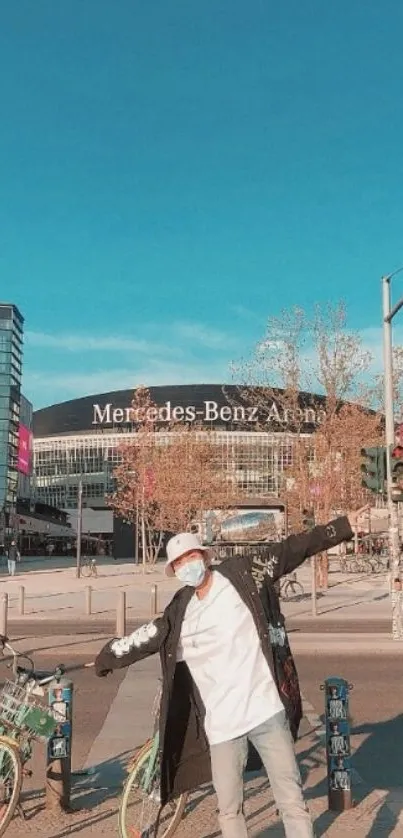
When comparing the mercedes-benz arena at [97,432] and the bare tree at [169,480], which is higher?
the mercedes-benz arena at [97,432]

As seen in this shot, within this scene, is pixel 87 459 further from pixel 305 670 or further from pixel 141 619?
pixel 305 670

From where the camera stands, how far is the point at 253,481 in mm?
93688

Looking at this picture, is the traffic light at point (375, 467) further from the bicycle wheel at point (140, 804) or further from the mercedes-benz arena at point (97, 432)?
the mercedes-benz arena at point (97, 432)

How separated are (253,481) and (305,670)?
271 ft

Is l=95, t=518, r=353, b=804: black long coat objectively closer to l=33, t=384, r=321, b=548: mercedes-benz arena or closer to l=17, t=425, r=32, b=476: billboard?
l=33, t=384, r=321, b=548: mercedes-benz arena

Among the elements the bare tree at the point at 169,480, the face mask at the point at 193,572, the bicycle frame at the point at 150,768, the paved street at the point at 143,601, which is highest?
the bare tree at the point at 169,480

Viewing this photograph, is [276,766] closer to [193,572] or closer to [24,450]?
[193,572]

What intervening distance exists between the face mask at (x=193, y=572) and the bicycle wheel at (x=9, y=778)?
76.3 inches

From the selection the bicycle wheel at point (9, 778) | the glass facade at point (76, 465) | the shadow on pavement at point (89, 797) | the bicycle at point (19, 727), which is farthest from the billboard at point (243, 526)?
the bicycle wheel at point (9, 778)

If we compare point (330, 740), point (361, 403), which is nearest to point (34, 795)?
point (330, 740)

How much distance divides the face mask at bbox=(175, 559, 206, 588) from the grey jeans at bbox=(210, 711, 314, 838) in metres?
0.69

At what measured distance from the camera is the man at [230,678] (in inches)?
144

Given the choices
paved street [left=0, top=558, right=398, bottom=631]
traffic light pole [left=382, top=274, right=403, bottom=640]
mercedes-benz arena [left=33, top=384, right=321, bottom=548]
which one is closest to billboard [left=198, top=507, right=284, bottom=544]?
paved street [left=0, top=558, right=398, bottom=631]

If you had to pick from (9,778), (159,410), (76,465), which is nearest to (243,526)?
(9,778)
